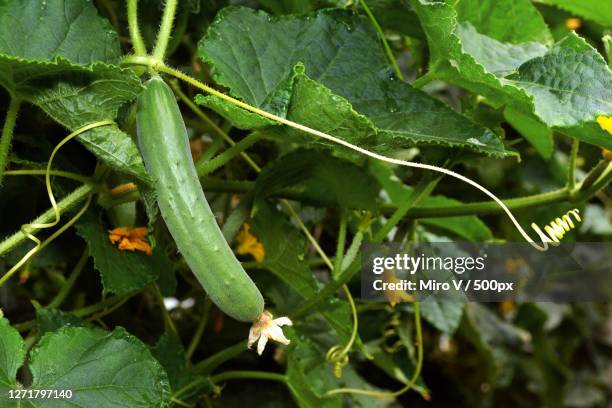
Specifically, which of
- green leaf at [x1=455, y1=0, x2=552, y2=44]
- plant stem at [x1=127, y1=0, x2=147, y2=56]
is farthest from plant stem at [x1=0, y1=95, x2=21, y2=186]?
green leaf at [x1=455, y1=0, x2=552, y2=44]

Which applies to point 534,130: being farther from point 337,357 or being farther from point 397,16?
point 337,357

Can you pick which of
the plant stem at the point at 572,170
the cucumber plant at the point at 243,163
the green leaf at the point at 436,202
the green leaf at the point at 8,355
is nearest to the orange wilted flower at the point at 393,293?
the cucumber plant at the point at 243,163

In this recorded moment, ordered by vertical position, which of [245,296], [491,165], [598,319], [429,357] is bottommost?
[598,319]

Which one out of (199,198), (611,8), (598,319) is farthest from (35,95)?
(598,319)

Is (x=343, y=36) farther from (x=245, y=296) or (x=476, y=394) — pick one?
(x=476, y=394)

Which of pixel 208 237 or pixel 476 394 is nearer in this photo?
pixel 208 237

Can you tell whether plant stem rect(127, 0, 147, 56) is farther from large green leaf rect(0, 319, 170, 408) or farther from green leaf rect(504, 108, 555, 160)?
green leaf rect(504, 108, 555, 160)

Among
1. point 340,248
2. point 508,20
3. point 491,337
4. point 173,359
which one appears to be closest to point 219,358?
point 173,359

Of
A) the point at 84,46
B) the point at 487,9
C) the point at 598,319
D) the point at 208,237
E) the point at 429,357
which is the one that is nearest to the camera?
the point at 208,237

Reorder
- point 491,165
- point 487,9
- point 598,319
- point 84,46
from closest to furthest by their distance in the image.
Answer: point 84,46 → point 487,9 → point 491,165 → point 598,319
